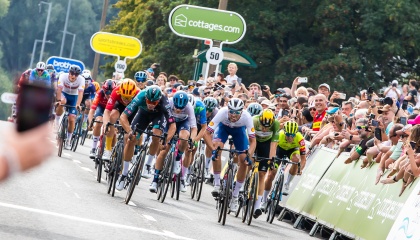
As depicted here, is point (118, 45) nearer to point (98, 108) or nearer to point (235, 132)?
point (98, 108)

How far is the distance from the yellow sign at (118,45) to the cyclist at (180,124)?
30.1m

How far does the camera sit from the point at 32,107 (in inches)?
100

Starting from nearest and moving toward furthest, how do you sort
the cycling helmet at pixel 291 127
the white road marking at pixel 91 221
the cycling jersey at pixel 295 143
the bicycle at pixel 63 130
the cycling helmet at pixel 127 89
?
the white road marking at pixel 91 221 < the cycling helmet at pixel 127 89 < the cycling helmet at pixel 291 127 < the cycling jersey at pixel 295 143 < the bicycle at pixel 63 130

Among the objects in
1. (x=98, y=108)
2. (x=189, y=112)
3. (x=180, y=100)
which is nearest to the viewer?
(x=180, y=100)

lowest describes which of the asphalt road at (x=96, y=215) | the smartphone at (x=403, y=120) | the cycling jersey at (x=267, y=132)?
the asphalt road at (x=96, y=215)

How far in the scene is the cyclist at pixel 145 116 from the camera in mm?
14930

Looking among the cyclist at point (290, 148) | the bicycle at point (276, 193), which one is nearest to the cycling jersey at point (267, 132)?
the bicycle at point (276, 193)

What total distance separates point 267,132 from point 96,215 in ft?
15.8

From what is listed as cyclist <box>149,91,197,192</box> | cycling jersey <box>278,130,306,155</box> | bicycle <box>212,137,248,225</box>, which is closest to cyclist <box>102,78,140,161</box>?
cyclist <box>149,91,197,192</box>

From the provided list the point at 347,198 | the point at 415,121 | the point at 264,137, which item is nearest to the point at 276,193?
the point at 264,137

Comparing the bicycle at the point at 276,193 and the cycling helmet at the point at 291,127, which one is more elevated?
the cycling helmet at the point at 291,127

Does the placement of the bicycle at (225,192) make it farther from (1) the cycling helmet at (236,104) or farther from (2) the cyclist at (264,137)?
(2) the cyclist at (264,137)

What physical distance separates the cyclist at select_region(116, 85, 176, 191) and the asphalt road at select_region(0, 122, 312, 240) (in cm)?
69

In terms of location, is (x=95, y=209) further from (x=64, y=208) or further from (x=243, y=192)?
(x=243, y=192)
